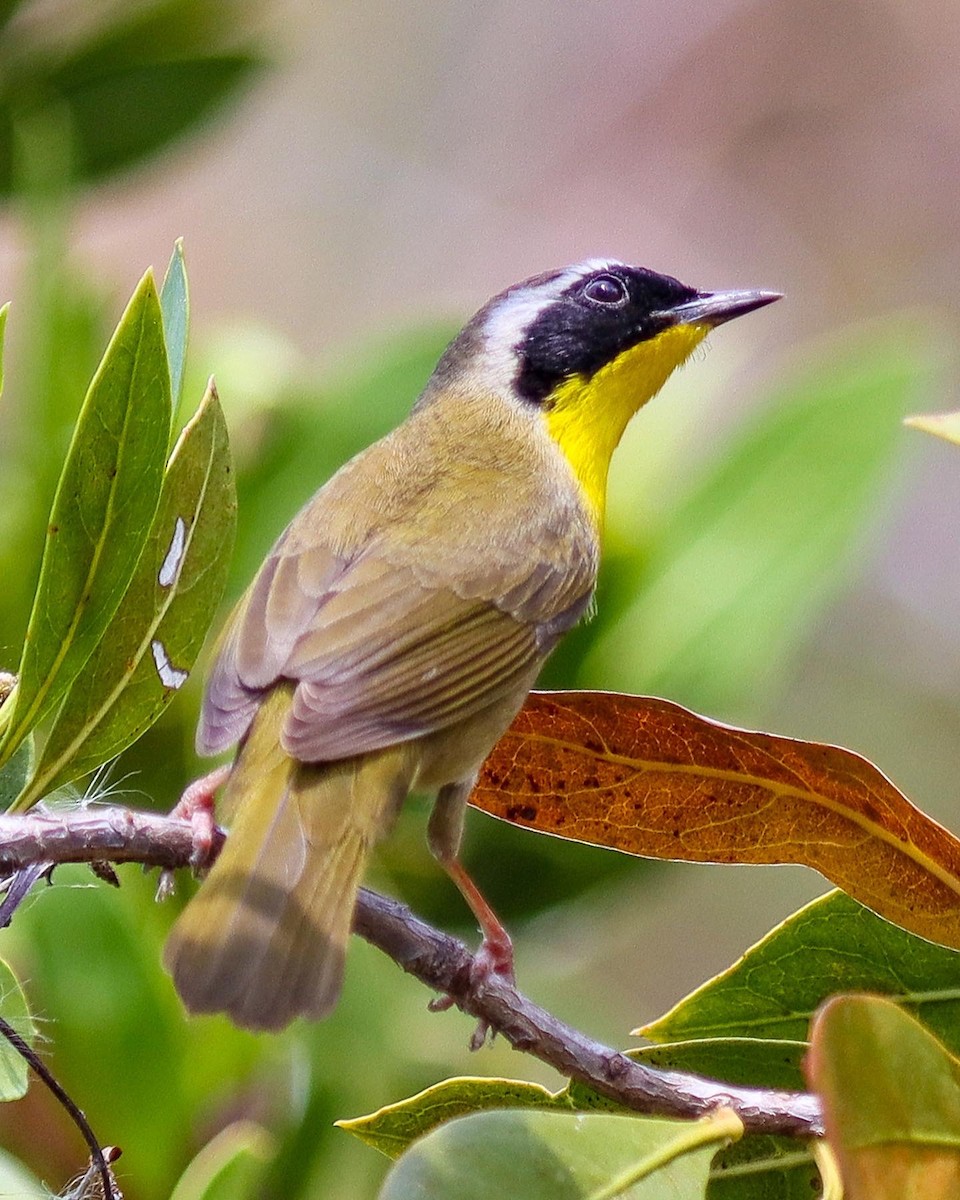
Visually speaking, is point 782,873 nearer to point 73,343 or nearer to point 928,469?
point 928,469

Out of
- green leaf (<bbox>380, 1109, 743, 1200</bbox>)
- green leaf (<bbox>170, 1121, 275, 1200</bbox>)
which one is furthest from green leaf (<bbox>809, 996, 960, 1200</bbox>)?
green leaf (<bbox>170, 1121, 275, 1200</bbox>)

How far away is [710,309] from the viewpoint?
3996 millimetres

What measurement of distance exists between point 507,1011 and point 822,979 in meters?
0.43

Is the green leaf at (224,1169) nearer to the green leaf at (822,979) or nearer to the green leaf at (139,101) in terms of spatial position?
the green leaf at (822,979)

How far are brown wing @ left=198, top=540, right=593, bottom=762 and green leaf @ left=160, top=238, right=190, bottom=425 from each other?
0.70m

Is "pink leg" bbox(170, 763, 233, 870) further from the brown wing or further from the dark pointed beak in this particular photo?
the dark pointed beak

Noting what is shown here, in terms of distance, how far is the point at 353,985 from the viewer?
321 centimetres

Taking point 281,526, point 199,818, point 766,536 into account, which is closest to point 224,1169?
point 199,818

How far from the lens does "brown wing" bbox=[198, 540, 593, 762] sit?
8.70ft

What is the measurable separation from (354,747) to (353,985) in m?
0.83

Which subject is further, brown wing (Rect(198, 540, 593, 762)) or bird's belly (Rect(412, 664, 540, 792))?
bird's belly (Rect(412, 664, 540, 792))

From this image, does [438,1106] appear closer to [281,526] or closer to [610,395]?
[281,526]

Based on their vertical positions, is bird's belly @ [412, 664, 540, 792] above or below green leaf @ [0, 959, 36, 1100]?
above

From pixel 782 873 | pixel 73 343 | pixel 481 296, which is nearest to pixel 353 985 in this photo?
pixel 73 343
